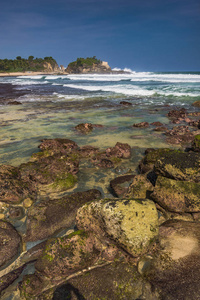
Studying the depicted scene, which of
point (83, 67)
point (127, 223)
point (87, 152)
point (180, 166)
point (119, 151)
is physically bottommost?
point (83, 67)

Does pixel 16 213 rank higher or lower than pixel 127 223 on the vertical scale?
lower

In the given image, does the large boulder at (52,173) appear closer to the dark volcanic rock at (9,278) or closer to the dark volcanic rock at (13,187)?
the dark volcanic rock at (13,187)

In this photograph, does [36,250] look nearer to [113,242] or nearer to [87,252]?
[87,252]

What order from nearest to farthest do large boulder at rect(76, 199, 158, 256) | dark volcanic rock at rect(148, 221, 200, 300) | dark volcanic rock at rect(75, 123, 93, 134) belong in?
dark volcanic rock at rect(148, 221, 200, 300)
large boulder at rect(76, 199, 158, 256)
dark volcanic rock at rect(75, 123, 93, 134)

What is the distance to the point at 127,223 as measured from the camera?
3.01m

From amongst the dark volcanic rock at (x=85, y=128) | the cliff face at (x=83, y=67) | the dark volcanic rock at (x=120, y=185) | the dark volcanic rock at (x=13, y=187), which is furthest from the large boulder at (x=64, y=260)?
the cliff face at (x=83, y=67)

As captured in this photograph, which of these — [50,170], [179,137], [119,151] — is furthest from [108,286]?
[179,137]

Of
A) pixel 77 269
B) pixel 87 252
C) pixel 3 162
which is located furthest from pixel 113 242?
pixel 3 162

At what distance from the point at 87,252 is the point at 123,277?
0.63 metres

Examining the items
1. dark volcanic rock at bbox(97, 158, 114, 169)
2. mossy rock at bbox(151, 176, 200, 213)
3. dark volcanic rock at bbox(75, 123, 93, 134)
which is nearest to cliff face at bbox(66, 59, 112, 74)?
dark volcanic rock at bbox(75, 123, 93, 134)

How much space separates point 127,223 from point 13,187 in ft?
10.9

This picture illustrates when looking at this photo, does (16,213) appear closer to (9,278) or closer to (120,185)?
(9,278)

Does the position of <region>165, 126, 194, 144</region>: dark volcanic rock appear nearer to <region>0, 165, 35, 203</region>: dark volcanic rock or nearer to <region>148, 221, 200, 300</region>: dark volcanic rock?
<region>148, 221, 200, 300</region>: dark volcanic rock

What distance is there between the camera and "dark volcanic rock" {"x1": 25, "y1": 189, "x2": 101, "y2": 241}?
12.9 feet
